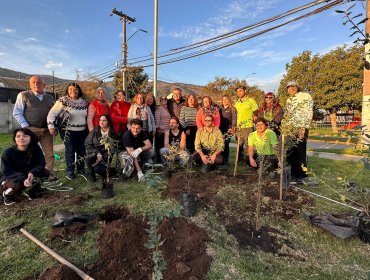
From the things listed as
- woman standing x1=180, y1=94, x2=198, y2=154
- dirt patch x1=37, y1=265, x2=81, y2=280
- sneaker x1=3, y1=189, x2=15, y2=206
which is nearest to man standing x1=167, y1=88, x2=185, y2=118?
woman standing x1=180, y1=94, x2=198, y2=154

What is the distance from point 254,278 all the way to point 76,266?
1.54 meters

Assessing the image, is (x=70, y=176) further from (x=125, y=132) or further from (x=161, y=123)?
(x=161, y=123)

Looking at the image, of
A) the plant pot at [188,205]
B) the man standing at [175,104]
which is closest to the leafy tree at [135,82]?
the man standing at [175,104]

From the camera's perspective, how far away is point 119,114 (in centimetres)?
548

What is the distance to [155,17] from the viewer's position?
37.6 feet

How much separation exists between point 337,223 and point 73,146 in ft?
14.4

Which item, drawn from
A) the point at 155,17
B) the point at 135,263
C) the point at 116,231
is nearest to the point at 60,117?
the point at 116,231

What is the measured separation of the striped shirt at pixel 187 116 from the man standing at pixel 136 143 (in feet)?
Result: 3.47

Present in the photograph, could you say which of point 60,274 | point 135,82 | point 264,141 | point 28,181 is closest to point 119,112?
point 28,181

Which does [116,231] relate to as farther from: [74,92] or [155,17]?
[155,17]

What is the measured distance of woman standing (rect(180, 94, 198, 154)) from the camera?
19.0 ft

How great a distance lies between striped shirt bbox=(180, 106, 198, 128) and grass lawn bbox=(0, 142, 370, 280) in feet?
7.26

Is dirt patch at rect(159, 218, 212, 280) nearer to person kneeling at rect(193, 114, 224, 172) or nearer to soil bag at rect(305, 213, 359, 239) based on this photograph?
soil bag at rect(305, 213, 359, 239)

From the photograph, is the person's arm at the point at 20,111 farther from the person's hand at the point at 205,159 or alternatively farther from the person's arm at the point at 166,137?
the person's hand at the point at 205,159
